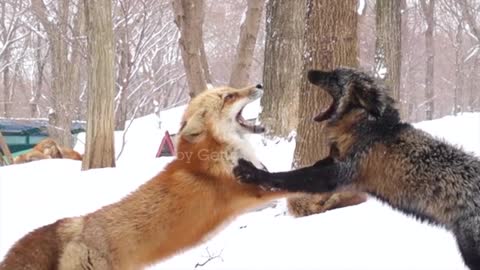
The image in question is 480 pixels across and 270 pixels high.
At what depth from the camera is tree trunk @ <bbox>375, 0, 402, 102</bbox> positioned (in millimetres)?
16297

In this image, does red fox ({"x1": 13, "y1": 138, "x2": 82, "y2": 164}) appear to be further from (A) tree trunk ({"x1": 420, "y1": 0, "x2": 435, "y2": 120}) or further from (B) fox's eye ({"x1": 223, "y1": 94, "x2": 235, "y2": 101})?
(A) tree trunk ({"x1": 420, "y1": 0, "x2": 435, "y2": 120})

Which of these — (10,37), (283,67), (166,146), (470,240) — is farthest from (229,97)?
(10,37)

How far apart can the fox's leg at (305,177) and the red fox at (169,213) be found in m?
0.08

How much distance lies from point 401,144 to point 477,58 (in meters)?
45.9

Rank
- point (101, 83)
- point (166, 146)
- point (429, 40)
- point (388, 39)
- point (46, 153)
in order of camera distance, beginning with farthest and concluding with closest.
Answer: point (429, 40) → point (166, 146) → point (46, 153) → point (388, 39) → point (101, 83)

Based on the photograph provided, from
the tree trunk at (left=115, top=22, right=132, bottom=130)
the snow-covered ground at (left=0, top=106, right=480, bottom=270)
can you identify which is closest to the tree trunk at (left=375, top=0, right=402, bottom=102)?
the snow-covered ground at (left=0, top=106, right=480, bottom=270)

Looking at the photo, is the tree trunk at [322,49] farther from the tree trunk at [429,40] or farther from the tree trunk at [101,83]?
the tree trunk at [429,40]

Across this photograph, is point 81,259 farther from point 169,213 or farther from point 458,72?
point 458,72

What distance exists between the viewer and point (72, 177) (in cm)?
1149

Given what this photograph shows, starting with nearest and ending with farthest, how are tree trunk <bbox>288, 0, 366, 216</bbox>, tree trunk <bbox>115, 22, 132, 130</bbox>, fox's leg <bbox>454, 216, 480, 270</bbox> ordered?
fox's leg <bbox>454, 216, 480, 270</bbox>, tree trunk <bbox>288, 0, 366, 216</bbox>, tree trunk <bbox>115, 22, 132, 130</bbox>

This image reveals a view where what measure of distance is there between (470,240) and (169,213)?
7.73ft

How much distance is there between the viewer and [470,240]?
4.59 m

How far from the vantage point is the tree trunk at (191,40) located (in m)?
15.6

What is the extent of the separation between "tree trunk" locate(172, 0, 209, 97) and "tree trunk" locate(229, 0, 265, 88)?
72.5 inches
